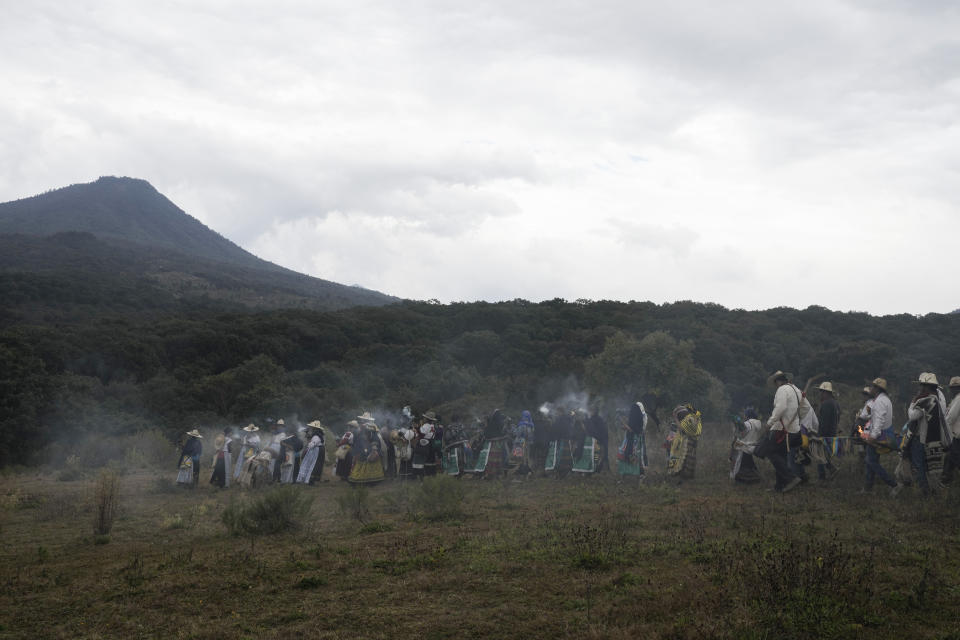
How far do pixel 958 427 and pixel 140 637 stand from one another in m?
10.3

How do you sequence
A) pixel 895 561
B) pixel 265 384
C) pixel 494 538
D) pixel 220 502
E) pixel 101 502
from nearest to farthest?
pixel 895 561 → pixel 494 538 → pixel 101 502 → pixel 220 502 → pixel 265 384

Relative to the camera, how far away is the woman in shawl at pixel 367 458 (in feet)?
53.6

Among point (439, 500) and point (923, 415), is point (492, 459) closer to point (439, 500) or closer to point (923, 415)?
point (439, 500)

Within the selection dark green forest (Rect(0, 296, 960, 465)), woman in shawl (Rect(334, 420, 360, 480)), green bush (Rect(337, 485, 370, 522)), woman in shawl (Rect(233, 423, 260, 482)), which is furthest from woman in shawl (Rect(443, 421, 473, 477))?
dark green forest (Rect(0, 296, 960, 465))

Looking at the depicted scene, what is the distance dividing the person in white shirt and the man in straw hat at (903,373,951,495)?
154 centimetres

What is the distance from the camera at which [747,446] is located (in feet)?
38.7

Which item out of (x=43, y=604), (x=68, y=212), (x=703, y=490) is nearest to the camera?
(x=43, y=604)

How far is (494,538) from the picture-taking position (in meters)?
9.09

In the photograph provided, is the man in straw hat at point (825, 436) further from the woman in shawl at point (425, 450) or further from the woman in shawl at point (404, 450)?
the woman in shawl at point (404, 450)

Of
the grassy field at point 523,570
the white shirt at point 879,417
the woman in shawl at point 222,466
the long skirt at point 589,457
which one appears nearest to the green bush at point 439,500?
the grassy field at point 523,570

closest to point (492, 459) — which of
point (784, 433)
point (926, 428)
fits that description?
point (784, 433)

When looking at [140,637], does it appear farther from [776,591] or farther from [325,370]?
[325,370]

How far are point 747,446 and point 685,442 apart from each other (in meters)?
1.56

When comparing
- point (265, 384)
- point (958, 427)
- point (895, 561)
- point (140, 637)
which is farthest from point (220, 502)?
point (265, 384)
